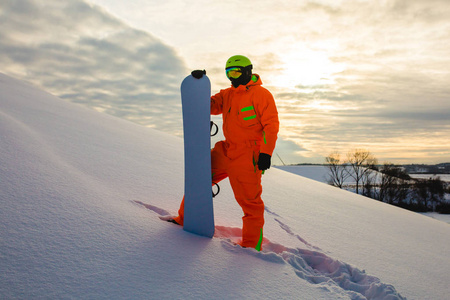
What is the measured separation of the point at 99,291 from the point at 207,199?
1164 mm

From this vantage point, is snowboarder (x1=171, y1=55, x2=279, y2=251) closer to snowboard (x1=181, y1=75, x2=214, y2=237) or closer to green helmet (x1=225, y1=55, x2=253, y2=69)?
green helmet (x1=225, y1=55, x2=253, y2=69)

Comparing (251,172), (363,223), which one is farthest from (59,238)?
(363,223)

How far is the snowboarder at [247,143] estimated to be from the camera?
8.21 feet

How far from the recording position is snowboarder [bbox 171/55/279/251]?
8.21 feet

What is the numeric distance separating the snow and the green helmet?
1529mm

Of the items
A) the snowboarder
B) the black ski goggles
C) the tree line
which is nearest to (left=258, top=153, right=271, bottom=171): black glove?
the snowboarder

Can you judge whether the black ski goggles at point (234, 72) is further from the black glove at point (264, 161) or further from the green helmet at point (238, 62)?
the black glove at point (264, 161)

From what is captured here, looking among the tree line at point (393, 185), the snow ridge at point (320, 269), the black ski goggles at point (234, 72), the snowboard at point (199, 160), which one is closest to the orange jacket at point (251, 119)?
the black ski goggles at point (234, 72)

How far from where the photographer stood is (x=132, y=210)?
Result: 249 cm

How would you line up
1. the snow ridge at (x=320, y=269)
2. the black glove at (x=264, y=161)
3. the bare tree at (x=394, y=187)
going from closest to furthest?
the snow ridge at (x=320, y=269), the black glove at (x=264, y=161), the bare tree at (x=394, y=187)

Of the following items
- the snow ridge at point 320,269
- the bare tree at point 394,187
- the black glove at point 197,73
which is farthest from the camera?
the bare tree at point 394,187

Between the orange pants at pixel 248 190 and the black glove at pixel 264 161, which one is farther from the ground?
the black glove at pixel 264 161

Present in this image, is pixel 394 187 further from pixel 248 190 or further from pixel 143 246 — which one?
pixel 143 246

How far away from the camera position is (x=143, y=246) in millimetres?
1943
